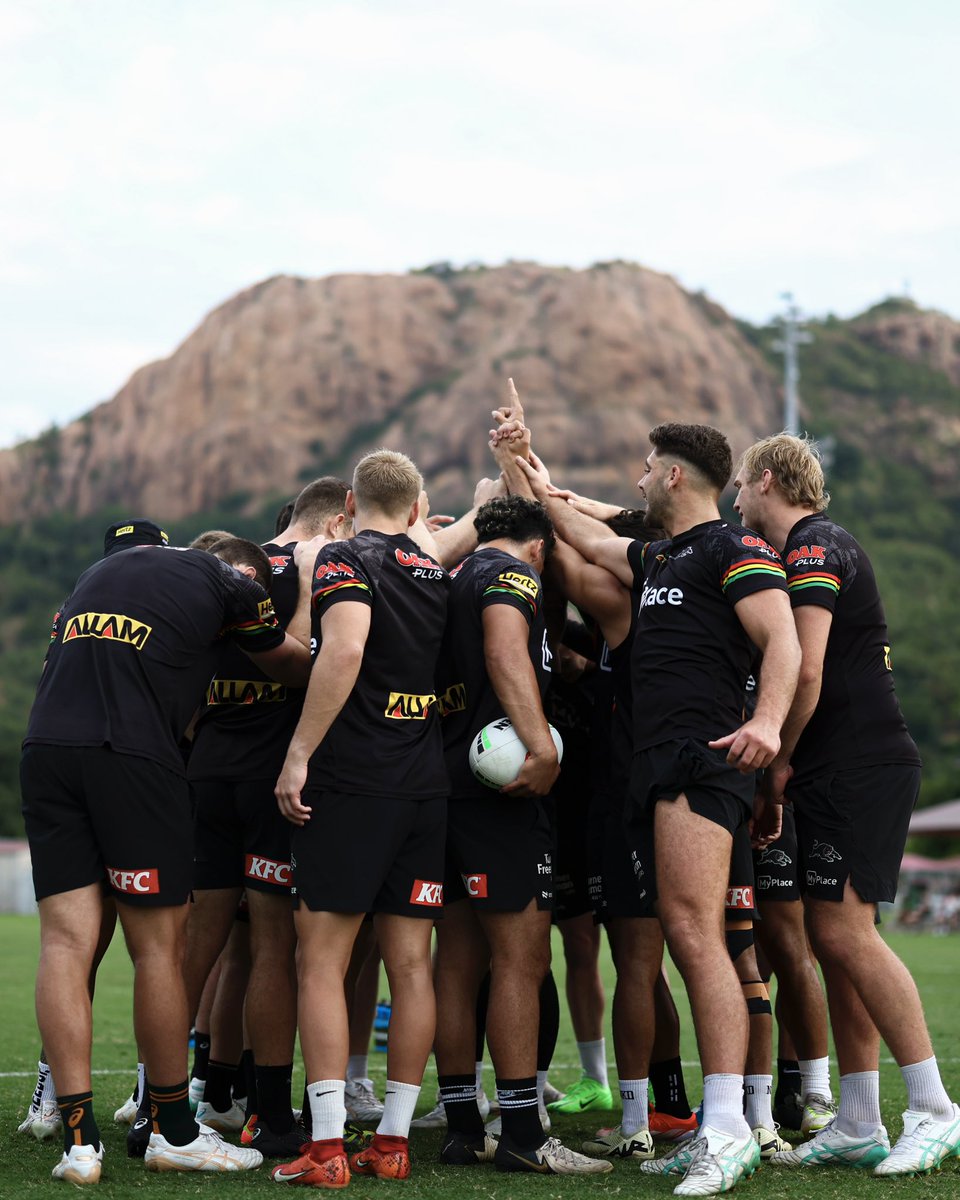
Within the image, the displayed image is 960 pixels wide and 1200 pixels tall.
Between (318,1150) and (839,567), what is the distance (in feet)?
9.95

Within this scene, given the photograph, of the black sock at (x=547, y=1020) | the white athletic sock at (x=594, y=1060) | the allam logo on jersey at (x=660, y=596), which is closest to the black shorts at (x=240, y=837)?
the black sock at (x=547, y=1020)

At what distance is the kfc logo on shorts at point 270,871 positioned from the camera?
18.9 ft

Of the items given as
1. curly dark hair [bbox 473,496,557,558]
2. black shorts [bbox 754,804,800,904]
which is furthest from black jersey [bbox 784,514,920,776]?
curly dark hair [bbox 473,496,557,558]

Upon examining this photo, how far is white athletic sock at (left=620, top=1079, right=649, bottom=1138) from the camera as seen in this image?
18.8ft

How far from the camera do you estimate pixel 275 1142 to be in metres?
5.55

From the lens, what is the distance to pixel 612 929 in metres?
6.14

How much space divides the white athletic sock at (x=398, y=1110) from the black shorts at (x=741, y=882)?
1.44m

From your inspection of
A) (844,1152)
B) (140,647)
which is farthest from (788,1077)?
(140,647)

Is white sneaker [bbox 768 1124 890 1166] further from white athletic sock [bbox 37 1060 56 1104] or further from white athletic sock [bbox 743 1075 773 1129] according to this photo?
→ white athletic sock [bbox 37 1060 56 1104]

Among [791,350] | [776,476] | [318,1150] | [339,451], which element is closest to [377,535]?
[776,476]

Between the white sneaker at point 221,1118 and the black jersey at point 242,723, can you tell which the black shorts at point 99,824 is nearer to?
the black jersey at point 242,723

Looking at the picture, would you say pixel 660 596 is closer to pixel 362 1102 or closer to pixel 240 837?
pixel 240 837

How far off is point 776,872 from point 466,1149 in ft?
6.23

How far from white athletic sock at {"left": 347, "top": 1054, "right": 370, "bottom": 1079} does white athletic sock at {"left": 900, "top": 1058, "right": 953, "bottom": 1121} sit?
2862 millimetres
